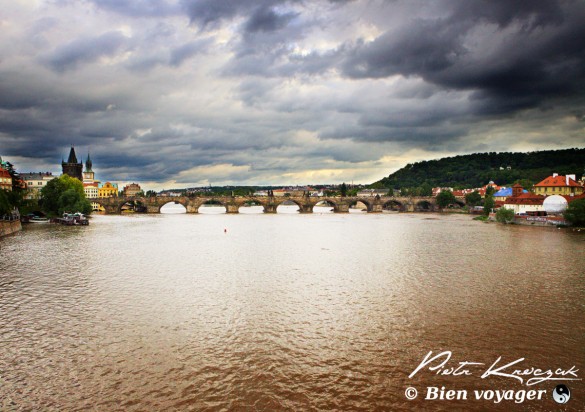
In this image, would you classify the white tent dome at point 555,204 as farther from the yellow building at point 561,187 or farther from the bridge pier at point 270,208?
the bridge pier at point 270,208

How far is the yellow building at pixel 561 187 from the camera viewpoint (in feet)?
237

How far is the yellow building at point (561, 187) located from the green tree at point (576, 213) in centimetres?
2683

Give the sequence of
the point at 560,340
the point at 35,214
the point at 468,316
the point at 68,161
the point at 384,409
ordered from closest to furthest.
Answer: the point at 384,409 < the point at 560,340 < the point at 468,316 < the point at 35,214 < the point at 68,161

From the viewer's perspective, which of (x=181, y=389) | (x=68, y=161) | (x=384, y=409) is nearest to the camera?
(x=384, y=409)

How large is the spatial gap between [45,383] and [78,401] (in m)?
1.50

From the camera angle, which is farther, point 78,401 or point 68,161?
point 68,161

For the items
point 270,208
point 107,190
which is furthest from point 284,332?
point 107,190

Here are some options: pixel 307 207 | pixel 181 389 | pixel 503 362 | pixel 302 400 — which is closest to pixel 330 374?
pixel 302 400

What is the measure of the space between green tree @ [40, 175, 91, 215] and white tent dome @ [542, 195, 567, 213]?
239 ft

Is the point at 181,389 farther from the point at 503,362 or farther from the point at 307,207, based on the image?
the point at 307,207

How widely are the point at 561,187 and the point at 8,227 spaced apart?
85.3m

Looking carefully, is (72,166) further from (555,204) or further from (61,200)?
(555,204)

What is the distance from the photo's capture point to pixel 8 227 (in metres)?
44.6

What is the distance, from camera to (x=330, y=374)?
34.1ft
